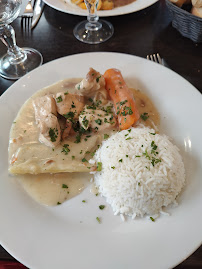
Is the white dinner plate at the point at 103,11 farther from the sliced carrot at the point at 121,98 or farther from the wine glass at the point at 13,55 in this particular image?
the sliced carrot at the point at 121,98

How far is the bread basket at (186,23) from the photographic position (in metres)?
2.55

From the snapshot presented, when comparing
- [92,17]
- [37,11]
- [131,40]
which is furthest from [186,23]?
[37,11]

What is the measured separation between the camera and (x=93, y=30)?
10.1 feet

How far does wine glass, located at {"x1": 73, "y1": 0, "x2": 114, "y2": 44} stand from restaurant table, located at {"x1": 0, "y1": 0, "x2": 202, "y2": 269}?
0.18 ft

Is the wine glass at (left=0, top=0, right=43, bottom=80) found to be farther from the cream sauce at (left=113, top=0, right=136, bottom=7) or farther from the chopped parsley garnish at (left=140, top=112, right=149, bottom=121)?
the chopped parsley garnish at (left=140, top=112, right=149, bottom=121)

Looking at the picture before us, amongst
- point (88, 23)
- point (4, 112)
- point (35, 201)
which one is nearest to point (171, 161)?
point (35, 201)

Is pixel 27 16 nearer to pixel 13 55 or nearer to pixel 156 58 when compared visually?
pixel 13 55

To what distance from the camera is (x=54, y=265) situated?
148cm

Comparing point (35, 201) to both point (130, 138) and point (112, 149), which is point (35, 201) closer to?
point (112, 149)

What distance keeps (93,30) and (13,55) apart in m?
0.95

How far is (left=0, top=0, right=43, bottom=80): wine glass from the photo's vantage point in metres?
2.55

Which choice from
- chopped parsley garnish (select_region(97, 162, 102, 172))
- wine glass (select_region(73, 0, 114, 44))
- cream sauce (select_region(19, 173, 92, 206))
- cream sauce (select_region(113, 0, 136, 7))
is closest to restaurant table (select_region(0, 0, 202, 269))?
wine glass (select_region(73, 0, 114, 44))

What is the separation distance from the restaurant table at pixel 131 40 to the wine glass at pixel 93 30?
0.05 meters

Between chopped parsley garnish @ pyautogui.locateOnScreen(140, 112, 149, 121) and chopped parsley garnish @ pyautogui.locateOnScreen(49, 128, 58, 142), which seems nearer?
chopped parsley garnish @ pyautogui.locateOnScreen(49, 128, 58, 142)
